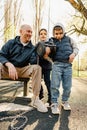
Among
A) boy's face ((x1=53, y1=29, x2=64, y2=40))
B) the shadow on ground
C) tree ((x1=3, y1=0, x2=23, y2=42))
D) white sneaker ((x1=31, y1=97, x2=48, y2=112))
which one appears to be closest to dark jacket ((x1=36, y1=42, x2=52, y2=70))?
boy's face ((x1=53, y1=29, x2=64, y2=40))

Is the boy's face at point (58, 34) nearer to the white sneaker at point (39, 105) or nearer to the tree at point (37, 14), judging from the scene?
the white sneaker at point (39, 105)

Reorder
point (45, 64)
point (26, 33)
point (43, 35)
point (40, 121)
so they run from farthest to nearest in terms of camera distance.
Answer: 1. point (43, 35)
2. point (45, 64)
3. point (26, 33)
4. point (40, 121)

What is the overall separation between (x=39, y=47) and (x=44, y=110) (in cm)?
101

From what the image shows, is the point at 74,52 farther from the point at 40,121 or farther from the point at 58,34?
the point at 40,121

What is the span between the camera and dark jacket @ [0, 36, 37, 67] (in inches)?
218

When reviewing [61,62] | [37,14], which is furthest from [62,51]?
[37,14]

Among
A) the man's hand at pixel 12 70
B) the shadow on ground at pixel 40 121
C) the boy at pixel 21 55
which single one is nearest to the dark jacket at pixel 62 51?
the boy at pixel 21 55

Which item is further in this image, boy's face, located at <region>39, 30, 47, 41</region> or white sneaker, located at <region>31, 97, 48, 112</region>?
boy's face, located at <region>39, 30, 47, 41</region>

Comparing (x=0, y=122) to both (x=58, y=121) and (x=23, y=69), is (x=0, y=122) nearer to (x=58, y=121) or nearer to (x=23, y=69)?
(x=58, y=121)

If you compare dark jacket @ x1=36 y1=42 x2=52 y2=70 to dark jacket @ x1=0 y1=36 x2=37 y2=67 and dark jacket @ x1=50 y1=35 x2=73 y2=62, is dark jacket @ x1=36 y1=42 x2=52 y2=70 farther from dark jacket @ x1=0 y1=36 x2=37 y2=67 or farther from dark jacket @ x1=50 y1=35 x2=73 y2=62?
dark jacket @ x1=50 y1=35 x2=73 y2=62

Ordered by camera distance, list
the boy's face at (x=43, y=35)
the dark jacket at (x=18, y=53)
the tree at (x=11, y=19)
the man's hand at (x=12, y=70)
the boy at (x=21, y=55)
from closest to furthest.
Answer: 1. the man's hand at (x=12, y=70)
2. the boy at (x=21, y=55)
3. the dark jacket at (x=18, y=53)
4. the boy's face at (x=43, y=35)
5. the tree at (x=11, y=19)

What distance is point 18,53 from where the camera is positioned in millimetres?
5586

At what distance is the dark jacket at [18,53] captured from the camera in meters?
5.55

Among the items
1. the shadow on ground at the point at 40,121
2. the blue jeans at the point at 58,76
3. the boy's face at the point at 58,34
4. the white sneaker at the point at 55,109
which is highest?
the boy's face at the point at 58,34
